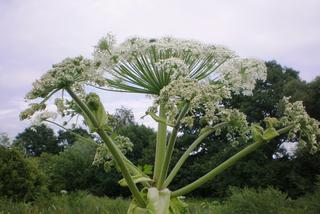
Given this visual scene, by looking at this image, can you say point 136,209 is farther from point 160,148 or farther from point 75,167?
point 75,167

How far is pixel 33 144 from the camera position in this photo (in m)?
74.8

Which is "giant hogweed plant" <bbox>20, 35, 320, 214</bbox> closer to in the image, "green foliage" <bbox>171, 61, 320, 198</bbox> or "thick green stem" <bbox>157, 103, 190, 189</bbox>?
"thick green stem" <bbox>157, 103, 190, 189</bbox>

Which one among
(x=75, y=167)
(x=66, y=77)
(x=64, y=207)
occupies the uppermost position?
(x=66, y=77)

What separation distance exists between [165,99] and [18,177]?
10306 mm

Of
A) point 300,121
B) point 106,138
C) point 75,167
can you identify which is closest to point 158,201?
point 106,138

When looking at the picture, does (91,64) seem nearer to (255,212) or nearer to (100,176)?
(255,212)

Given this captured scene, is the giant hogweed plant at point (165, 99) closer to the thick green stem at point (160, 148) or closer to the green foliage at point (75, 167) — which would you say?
the thick green stem at point (160, 148)

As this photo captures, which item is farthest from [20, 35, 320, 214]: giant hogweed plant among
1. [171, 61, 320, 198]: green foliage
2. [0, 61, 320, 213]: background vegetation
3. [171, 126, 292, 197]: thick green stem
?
[171, 61, 320, 198]: green foliage

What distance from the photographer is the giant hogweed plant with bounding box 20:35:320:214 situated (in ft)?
7.27

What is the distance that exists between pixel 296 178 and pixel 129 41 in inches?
1317

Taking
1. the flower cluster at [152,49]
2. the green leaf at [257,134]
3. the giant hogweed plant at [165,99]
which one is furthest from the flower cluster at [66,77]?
the green leaf at [257,134]


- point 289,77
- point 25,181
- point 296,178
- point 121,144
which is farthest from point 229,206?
point 289,77

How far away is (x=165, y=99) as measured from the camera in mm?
2209

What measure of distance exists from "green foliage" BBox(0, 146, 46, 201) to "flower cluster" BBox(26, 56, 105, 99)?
360 inches
